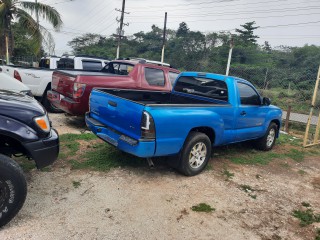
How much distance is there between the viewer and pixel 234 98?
17.8 ft

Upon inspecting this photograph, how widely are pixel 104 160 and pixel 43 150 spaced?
1.90 m

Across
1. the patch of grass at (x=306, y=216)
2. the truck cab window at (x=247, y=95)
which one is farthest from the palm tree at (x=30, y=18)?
the patch of grass at (x=306, y=216)

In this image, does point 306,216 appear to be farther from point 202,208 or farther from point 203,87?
point 203,87

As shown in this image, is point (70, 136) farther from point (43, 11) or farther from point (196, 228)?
point (43, 11)

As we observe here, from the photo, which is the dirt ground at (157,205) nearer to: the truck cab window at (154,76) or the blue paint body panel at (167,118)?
the blue paint body panel at (167,118)

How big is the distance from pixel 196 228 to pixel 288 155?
14.7ft

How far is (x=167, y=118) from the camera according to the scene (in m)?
4.11

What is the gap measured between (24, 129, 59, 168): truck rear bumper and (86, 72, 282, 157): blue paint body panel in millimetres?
1137

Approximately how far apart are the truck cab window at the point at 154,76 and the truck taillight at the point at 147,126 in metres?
3.75

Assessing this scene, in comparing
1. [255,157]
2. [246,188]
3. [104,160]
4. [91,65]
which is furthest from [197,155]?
[91,65]

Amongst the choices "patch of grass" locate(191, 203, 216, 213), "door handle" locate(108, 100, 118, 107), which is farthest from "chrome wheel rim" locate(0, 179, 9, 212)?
"patch of grass" locate(191, 203, 216, 213)

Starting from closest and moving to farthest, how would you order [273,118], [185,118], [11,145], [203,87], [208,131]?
[11,145], [185,118], [208,131], [203,87], [273,118]

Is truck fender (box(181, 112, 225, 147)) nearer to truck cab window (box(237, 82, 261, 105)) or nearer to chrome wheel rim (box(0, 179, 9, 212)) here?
truck cab window (box(237, 82, 261, 105))

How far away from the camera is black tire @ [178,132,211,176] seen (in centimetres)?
457
